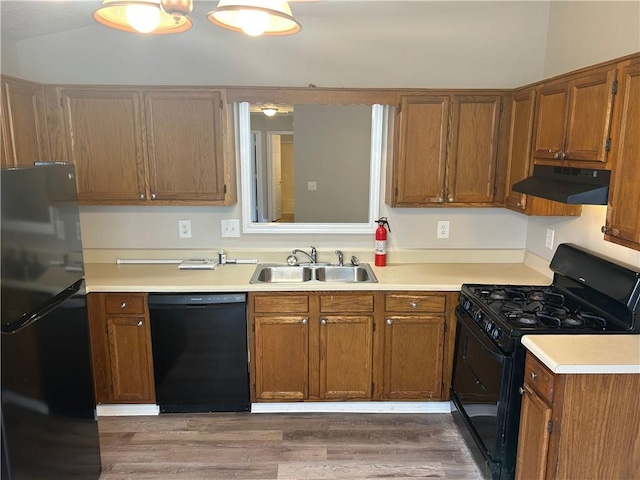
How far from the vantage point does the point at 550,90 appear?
2.49 metres

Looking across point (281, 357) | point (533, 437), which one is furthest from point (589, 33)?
point (281, 357)

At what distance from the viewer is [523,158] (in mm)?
2787

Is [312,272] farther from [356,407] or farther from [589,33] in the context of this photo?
[589,33]

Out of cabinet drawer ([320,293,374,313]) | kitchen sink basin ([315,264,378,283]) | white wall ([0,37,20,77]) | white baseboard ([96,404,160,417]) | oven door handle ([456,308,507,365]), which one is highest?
white wall ([0,37,20,77])

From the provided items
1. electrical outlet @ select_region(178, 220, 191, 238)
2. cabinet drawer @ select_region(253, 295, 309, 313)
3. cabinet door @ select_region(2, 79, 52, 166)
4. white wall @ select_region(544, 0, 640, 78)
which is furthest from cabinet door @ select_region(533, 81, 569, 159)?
cabinet door @ select_region(2, 79, 52, 166)

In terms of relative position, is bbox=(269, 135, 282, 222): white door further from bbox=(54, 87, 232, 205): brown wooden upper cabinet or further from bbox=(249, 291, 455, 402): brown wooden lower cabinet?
bbox=(249, 291, 455, 402): brown wooden lower cabinet

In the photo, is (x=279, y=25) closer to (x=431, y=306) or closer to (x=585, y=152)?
(x=585, y=152)

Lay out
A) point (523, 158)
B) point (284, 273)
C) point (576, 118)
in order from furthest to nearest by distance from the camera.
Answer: point (284, 273) < point (523, 158) < point (576, 118)

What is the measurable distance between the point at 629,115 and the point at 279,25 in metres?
1.46

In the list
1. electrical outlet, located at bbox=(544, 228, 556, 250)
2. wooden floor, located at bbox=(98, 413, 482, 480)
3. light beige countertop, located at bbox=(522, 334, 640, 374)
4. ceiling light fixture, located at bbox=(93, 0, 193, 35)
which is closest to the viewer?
ceiling light fixture, located at bbox=(93, 0, 193, 35)

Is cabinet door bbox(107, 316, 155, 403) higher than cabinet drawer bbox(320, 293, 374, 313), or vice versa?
cabinet drawer bbox(320, 293, 374, 313)

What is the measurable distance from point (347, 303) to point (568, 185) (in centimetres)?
137

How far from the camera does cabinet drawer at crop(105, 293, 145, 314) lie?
9.21 ft

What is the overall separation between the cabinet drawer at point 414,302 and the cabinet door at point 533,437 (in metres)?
0.83
